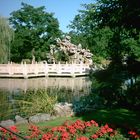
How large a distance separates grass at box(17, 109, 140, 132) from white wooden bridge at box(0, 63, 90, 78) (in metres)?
27.8

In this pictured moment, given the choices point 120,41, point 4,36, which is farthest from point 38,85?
point 120,41

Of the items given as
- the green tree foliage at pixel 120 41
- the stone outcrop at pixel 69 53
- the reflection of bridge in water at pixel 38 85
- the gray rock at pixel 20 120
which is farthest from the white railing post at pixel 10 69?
the gray rock at pixel 20 120

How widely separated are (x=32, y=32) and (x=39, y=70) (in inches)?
940

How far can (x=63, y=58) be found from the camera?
54.4 m

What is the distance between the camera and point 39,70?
44.4 meters

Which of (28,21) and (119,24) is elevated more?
(28,21)

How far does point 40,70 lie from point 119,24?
32.3m

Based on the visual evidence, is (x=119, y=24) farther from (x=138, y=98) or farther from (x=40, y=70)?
(x=40, y=70)

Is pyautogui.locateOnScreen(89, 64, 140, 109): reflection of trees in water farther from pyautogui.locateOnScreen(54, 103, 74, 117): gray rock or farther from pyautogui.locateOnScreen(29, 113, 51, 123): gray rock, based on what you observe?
pyautogui.locateOnScreen(29, 113, 51, 123): gray rock

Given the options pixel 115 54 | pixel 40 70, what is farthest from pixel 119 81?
pixel 40 70

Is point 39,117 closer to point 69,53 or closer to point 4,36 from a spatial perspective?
point 4,36

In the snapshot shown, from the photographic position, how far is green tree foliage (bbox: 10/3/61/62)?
216ft

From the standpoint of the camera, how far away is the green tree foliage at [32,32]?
2594 inches

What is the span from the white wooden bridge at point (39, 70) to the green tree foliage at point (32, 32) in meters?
18.9
